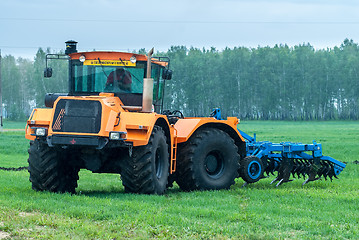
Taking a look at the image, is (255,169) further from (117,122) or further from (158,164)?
(117,122)

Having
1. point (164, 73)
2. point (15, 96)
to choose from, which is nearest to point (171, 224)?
point (164, 73)

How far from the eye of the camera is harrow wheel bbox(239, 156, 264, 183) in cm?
1622

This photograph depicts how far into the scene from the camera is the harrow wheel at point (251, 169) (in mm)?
16219

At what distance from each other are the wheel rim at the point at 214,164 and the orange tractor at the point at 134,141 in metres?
0.03

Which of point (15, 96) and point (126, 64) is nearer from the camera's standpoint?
point (126, 64)

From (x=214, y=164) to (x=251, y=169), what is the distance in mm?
1034

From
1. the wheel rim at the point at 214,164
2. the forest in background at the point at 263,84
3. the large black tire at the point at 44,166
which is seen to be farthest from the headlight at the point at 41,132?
the forest in background at the point at 263,84

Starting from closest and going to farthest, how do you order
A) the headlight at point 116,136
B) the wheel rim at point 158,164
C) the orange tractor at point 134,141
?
the headlight at point 116,136 < the orange tractor at point 134,141 < the wheel rim at point 158,164

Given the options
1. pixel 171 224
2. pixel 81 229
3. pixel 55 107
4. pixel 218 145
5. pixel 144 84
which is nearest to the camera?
pixel 81 229

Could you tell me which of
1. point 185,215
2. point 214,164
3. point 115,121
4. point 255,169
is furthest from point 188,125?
point 185,215

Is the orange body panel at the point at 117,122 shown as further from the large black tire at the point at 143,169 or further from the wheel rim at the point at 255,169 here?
the wheel rim at the point at 255,169

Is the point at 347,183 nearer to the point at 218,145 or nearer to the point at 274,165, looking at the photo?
the point at 274,165

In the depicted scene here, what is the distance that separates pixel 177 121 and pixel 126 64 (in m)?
2.13

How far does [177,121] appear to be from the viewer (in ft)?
52.3
